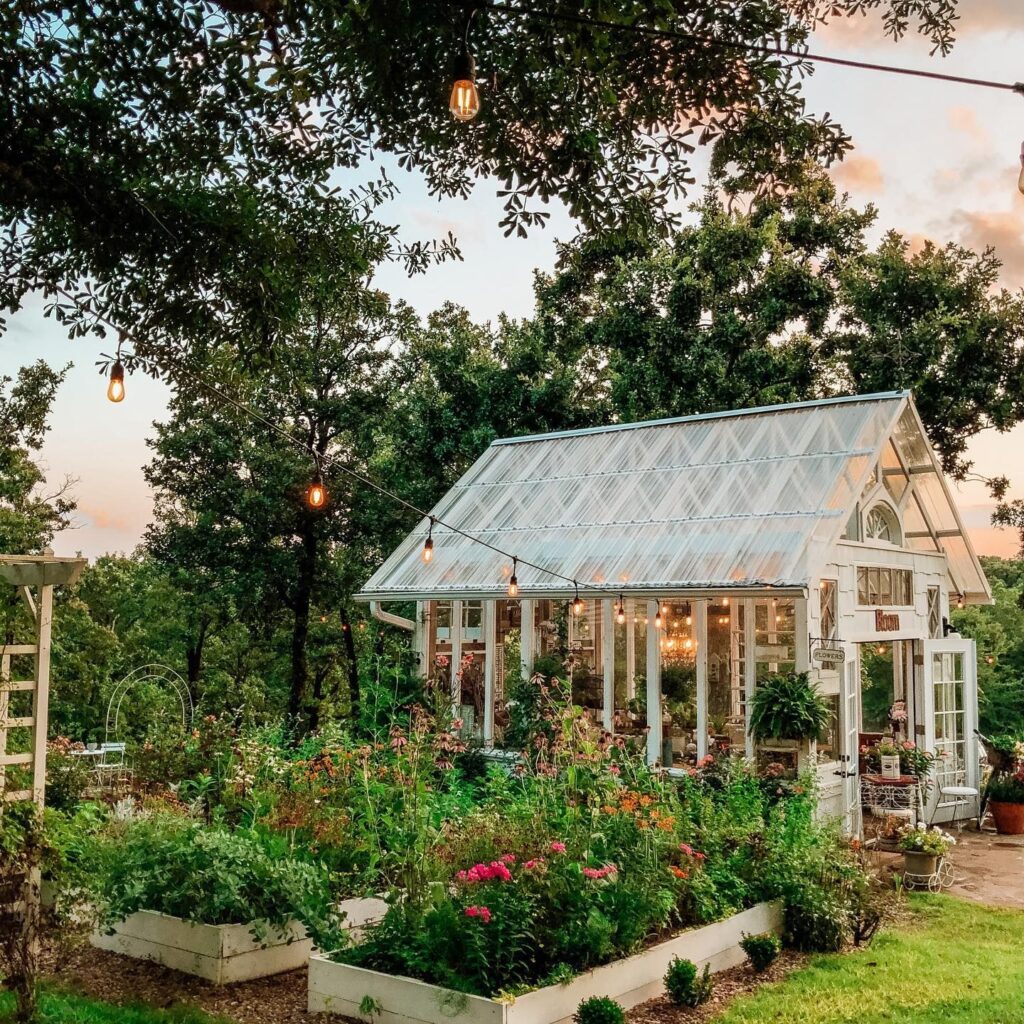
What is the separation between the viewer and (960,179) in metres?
11.2

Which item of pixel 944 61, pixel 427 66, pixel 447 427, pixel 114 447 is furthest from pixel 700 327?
pixel 427 66

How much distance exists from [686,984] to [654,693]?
5686mm

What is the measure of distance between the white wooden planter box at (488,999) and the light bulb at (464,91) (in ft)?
14.8

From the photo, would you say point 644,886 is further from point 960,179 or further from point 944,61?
point 960,179

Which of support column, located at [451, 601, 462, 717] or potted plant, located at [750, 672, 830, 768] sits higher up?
support column, located at [451, 601, 462, 717]

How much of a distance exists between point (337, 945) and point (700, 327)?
51.5 feet

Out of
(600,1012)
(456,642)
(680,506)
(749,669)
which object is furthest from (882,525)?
(600,1012)

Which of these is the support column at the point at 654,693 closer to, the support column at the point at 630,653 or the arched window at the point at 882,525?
the support column at the point at 630,653

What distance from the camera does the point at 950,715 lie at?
1422cm

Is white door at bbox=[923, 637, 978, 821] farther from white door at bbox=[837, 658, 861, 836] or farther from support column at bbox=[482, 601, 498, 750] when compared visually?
support column at bbox=[482, 601, 498, 750]

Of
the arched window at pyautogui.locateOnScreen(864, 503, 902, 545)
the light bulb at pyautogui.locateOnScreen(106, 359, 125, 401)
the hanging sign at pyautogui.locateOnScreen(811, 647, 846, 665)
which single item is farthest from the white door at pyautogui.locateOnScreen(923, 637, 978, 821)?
the light bulb at pyautogui.locateOnScreen(106, 359, 125, 401)

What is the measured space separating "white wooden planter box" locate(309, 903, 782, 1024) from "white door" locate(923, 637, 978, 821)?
25.5 ft

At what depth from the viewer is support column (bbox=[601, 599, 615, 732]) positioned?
1228 centimetres

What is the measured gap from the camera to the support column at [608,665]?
40.3 ft
